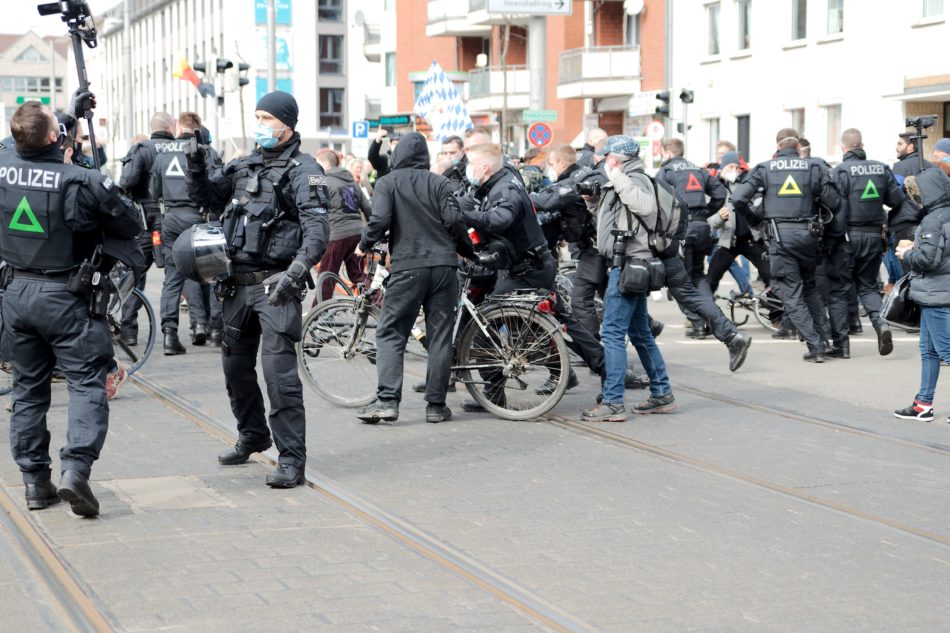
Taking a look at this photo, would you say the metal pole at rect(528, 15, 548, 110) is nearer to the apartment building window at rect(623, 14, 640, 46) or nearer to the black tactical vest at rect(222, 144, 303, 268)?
the apartment building window at rect(623, 14, 640, 46)

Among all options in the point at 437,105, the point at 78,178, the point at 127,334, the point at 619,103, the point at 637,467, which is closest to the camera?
the point at 78,178

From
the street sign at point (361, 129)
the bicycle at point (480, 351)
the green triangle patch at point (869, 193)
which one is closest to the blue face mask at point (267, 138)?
the bicycle at point (480, 351)

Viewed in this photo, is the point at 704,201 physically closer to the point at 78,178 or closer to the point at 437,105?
the point at 78,178

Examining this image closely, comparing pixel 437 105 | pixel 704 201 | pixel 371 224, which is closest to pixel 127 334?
pixel 371 224

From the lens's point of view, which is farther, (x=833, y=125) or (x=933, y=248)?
(x=833, y=125)

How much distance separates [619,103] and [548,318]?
3904 centimetres

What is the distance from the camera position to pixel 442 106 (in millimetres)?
25734

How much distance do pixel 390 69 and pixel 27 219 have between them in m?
63.1

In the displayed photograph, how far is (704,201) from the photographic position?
1504 cm

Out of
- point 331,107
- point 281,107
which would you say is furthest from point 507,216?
point 331,107

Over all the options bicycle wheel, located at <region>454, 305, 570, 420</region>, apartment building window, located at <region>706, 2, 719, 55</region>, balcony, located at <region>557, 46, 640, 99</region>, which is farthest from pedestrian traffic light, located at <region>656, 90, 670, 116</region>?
bicycle wheel, located at <region>454, 305, 570, 420</region>

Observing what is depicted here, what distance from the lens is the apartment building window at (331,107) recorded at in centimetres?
9162

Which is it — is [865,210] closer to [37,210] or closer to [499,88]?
[37,210]

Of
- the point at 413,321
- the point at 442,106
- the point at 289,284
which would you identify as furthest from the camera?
the point at 442,106
